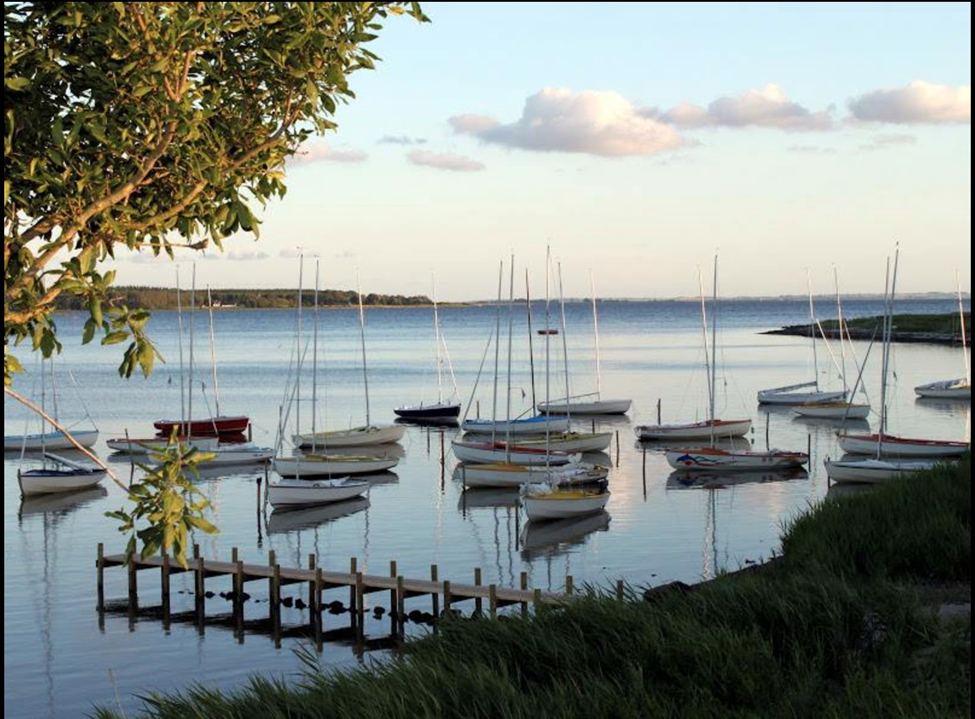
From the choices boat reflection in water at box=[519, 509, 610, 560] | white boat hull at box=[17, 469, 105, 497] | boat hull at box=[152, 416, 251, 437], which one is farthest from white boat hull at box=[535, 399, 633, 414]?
boat reflection in water at box=[519, 509, 610, 560]

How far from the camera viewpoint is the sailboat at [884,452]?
47.6 metres

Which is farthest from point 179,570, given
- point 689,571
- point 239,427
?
point 239,427

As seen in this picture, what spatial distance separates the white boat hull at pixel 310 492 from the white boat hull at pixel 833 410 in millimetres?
35687

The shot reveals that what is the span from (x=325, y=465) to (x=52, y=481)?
11.1 meters

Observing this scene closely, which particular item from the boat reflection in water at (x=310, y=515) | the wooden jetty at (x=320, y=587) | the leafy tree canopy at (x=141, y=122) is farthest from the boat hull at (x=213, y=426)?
the leafy tree canopy at (x=141, y=122)

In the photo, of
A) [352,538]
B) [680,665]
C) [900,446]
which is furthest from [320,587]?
[900,446]

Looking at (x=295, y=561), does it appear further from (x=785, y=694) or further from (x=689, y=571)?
(x=785, y=694)

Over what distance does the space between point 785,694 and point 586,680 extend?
190 cm

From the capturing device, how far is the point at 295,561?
38.0 meters

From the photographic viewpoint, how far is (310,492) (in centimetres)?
4703

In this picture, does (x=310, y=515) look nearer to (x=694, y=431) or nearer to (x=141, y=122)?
(x=694, y=431)

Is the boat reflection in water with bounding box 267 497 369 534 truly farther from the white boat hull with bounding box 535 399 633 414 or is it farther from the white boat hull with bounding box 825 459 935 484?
the white boat hull with bounding box 535 399 633 414

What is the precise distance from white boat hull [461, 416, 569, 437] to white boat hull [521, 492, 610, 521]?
21686mm

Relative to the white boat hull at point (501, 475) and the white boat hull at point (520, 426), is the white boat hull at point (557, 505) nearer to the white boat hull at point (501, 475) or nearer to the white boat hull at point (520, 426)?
the white boat hull at point (501, 475)
